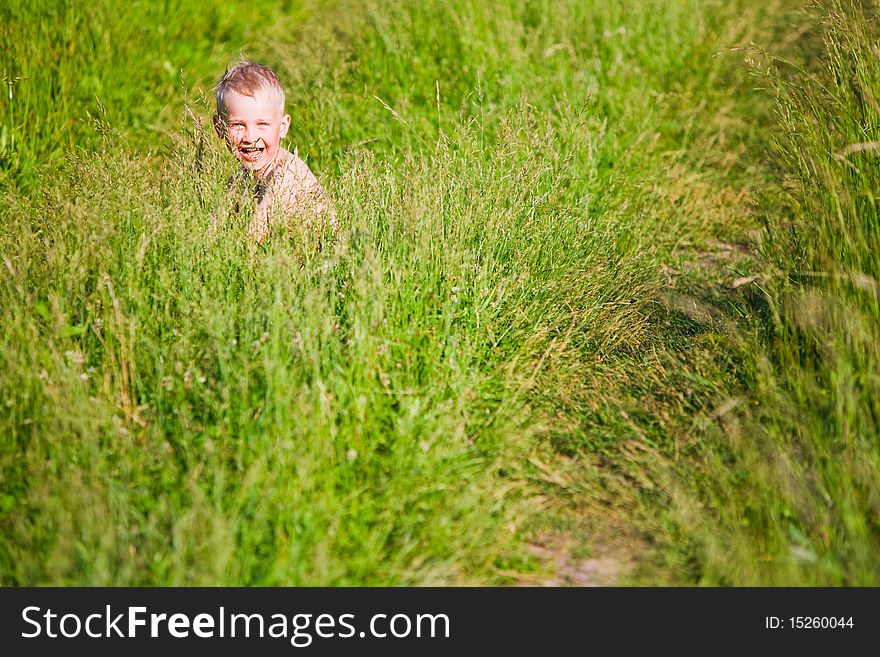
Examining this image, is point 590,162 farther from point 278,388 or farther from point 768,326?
point 278,388

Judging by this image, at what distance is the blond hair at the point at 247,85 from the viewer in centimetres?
394

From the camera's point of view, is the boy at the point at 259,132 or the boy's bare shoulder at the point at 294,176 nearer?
the boy's bare shoulder at the point at 294,176

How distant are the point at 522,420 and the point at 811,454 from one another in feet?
2.77

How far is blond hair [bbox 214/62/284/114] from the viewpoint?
3.94 metres

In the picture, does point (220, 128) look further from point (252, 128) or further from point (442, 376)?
point (442, 376)

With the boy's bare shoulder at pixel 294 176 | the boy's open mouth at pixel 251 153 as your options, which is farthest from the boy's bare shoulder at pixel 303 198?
the boy's open mouth at pixel 251 153

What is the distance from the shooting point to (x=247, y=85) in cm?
395

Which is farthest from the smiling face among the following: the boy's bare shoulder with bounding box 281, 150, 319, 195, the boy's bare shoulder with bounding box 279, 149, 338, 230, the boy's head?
the boy's bare shoulder with bounding box 279, 149, 338, 230

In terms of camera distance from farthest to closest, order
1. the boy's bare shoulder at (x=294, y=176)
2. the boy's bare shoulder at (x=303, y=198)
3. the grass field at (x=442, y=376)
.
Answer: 1. the boy's bare shoulder at (x=294, y=176)
2. the boy's bare shoulder at (x=303, y=198)
3. the grass field at (x=442, y=376)

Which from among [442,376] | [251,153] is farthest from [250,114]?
[442,376]

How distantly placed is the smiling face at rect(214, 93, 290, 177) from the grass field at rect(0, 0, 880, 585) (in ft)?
0.54

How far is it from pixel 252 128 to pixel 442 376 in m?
1.66

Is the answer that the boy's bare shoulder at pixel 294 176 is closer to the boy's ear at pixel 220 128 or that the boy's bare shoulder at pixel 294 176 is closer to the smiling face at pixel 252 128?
the smiling face at pixel 252 128
